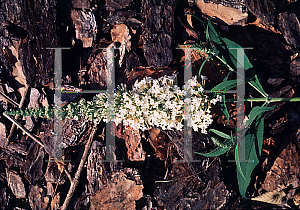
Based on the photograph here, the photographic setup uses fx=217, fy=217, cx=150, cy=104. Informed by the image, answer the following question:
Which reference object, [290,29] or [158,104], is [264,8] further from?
[158,104]

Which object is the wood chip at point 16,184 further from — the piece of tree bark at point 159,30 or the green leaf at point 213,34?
the green leaf at point 213,34

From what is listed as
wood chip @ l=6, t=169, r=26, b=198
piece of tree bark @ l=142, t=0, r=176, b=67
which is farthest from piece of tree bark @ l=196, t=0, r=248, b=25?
wood chip @ l=6, t=169, r=26, b=198

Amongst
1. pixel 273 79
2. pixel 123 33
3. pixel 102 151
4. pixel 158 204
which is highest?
pixel 123 33

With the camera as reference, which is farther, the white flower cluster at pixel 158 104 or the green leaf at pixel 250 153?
the green leaf at pixel 250 153

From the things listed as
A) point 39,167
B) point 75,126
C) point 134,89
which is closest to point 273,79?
point 134,89

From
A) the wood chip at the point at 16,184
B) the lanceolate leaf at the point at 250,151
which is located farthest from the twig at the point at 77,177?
the lanceolate leaf at the point at 250,151

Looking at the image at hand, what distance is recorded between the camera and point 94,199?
13.6 ft

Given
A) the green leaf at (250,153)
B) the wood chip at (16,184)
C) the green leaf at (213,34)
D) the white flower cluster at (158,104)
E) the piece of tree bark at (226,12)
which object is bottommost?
the wood chip at (16,184)

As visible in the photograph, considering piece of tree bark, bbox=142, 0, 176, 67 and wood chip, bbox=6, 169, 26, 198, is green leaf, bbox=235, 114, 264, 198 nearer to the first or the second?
piece of tree bark, bbox=142, 0, 176, 67

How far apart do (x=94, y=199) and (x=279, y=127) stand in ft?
12.3

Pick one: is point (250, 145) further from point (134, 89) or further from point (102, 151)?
point (102, 151)

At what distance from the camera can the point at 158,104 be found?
2.99 meters

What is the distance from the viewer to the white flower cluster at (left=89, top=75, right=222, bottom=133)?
297cm

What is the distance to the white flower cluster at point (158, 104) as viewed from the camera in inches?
117
